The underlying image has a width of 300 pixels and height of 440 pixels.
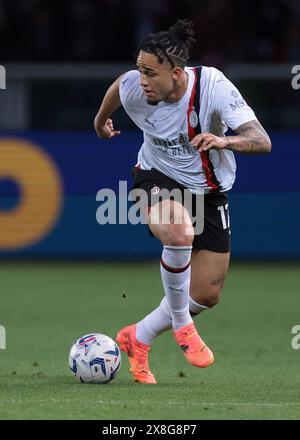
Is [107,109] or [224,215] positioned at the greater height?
[107,109]

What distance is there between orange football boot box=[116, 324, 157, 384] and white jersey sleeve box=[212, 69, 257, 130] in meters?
1.50

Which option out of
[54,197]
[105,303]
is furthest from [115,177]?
[105,303]

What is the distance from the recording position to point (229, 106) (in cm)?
714

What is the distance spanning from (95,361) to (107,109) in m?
1.69

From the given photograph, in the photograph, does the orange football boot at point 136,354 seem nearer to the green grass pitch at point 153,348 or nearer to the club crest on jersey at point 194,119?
the green grass pitch at point 153,348

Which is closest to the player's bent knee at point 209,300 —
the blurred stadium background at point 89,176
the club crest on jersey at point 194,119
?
the club crest on jersey at point 194,119

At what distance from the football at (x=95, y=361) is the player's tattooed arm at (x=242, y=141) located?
1.35 m

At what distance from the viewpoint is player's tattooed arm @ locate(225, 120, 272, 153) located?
6.82m

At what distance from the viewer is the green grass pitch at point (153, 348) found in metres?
6.27

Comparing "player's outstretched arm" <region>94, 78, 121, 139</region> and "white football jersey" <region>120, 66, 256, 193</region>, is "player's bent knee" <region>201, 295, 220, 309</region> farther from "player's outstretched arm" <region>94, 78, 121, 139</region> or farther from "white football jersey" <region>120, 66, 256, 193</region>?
"player's outstretched arm" <region>94, 78, 121, 139</region>

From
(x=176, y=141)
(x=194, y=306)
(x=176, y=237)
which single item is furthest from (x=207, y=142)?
(x=194, y=306)

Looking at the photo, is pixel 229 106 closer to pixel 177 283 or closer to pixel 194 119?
pixel 194 119

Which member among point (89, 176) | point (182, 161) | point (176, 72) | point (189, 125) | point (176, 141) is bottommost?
point (89, 176)

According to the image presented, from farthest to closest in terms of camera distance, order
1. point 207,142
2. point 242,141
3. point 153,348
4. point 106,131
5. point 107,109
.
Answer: point 153,348
point 106,131
point 107,109
point 242,141
point 207,142
